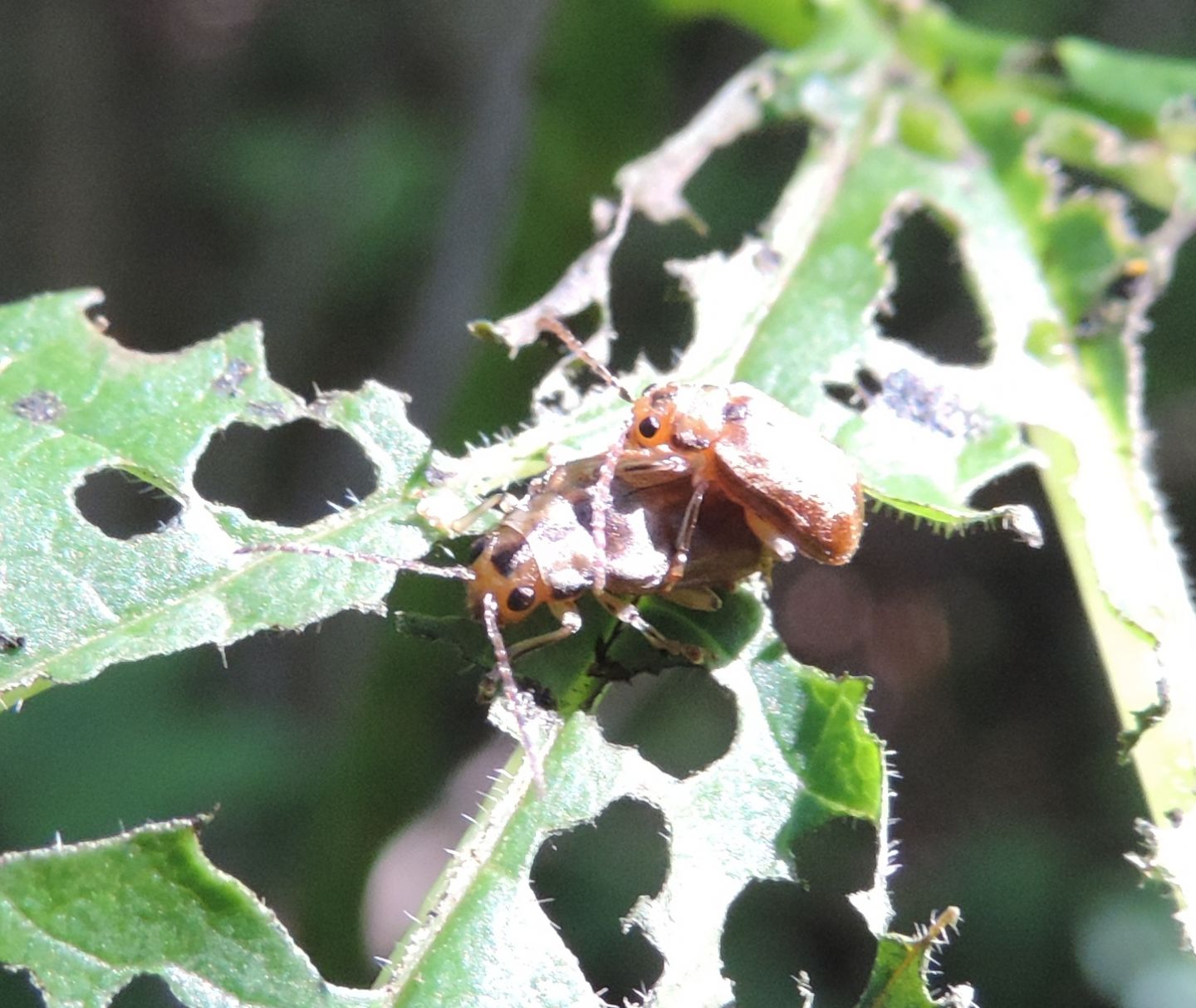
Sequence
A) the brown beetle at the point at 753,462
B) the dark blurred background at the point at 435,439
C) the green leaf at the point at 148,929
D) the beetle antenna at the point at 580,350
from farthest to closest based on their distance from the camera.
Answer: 1. the dark blurred background at the point at 435,439
2. the beetle antenna at the point at 580,350
3. the brown beetle at the point at 753,462
4. the green leaf at the point at 148,929

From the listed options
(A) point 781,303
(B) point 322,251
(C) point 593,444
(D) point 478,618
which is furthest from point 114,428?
(B) point 322,251

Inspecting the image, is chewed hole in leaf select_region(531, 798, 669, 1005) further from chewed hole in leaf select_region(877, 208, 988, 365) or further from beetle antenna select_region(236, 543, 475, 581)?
chewed hole in leaf select_region(877, 208, 988, 365)

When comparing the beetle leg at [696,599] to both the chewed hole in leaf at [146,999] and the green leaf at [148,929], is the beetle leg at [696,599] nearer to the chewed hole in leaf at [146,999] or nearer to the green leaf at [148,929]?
the green leaf at [148,929]

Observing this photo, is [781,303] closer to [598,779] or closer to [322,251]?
[598,779]

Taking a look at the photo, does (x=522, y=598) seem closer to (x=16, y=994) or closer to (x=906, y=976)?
(x=906, y=976)

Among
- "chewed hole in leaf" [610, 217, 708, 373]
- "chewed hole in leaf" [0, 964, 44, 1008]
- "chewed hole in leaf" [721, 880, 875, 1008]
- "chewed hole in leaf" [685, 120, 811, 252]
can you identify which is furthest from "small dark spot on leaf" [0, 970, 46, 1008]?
"chewed hole in leaf" [685, 120, 811, 252]

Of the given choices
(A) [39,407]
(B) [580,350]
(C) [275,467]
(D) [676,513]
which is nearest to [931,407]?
(D) [676,513]

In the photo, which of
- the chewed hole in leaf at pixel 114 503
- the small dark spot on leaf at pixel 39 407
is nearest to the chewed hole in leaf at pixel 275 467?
the chewed hole in leaf at pixel 114 503
